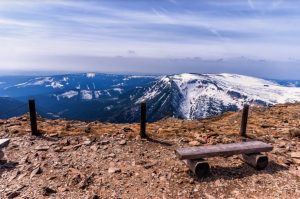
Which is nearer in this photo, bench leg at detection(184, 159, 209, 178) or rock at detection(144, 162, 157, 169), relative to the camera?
bench leg at detection(184, 159, 209, 178)

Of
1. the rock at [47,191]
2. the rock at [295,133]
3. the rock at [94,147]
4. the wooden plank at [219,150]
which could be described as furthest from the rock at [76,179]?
the rock at [295,133]

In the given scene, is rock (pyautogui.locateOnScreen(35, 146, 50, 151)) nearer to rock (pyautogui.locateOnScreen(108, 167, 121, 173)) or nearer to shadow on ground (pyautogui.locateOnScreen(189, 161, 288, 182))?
rock (pyautogui.locateOnScreen(108, 167, 121, 173))

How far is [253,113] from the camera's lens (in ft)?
76.1

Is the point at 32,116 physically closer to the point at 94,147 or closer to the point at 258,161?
the point at 94,147

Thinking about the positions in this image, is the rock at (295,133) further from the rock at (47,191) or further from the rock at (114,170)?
the rock at (47,191)

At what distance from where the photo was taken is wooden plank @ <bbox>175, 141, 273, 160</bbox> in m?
12.0

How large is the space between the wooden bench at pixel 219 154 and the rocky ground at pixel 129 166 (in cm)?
35

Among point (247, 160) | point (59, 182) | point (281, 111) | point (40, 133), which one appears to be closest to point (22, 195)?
point (59, 182)

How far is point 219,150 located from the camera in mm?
12531

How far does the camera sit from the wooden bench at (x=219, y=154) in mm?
11914

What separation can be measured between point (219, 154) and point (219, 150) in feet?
0.55

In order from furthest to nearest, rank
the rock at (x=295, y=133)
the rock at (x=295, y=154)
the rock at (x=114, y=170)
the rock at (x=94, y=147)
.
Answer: the rock at (x=295, y=133), the rock at (x=94, y=147), the rock at (x=295, y=154), the rock at (x=114, y=170)

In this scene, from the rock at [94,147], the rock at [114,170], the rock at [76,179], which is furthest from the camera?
the rock at [94,147]

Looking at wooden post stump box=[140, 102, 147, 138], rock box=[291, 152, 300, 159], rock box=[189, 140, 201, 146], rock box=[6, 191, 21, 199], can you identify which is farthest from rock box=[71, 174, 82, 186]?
rock box=[291, 152, 300, 159]
